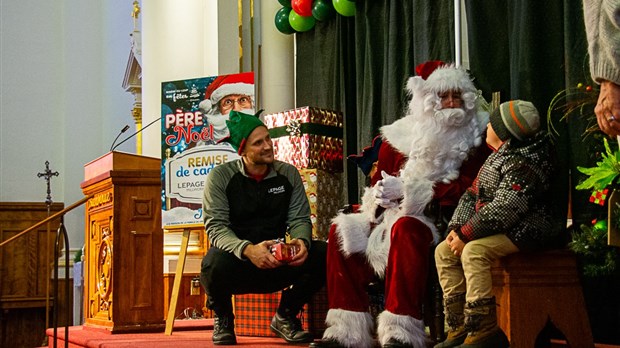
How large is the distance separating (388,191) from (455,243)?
0.48 meters

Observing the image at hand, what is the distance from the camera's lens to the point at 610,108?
1.81m

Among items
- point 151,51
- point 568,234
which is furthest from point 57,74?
point 568,234

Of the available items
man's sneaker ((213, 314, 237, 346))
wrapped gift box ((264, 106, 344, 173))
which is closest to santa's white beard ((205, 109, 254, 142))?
wrapped gift box ((264, 106, 344, 173))

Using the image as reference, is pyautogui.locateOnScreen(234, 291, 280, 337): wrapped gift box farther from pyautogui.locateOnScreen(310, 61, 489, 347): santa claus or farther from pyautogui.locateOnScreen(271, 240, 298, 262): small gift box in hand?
pyautogui.locateOnScreen(310, 61, 489, 347): santa claus

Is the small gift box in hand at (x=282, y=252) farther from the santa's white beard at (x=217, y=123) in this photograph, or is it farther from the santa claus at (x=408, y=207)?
the santa's white beard at (x=217, y=123)

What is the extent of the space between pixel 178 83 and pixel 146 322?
129cm

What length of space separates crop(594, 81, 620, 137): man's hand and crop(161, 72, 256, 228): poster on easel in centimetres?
288

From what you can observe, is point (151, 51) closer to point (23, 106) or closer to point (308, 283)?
point (308, 283)

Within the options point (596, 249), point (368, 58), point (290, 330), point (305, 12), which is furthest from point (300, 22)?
point (596, 249)

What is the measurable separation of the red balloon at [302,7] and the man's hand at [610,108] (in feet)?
14.1

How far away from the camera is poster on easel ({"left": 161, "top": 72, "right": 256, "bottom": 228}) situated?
460cm

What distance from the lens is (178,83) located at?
4730 mm

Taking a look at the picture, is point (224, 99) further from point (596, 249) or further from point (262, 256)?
point (596, 249)

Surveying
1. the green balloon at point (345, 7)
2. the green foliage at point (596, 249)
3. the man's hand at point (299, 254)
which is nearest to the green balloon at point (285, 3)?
the green balloon at point (345, 7)
